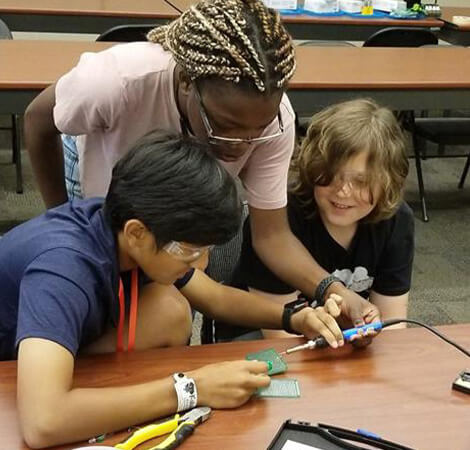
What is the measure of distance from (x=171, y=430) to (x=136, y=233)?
11.8 inches

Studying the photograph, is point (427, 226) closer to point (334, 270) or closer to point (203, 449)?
point (334, 270)

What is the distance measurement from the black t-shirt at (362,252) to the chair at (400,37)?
2.13 metres

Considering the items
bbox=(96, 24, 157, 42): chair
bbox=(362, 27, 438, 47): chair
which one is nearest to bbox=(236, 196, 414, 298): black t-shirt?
bbox=(96, 24, 157, 42): chair

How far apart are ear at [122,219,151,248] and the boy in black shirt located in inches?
21.5

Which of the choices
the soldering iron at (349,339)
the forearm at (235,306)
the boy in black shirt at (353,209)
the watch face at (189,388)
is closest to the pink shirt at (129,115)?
the boy in black shirt at (353,209)

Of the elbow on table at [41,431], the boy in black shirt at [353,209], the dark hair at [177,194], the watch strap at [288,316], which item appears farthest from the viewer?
the boy in black shirt at [353,209]

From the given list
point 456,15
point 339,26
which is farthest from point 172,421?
point 456,15

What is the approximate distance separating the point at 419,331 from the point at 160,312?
46cm

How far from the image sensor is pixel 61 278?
0.99 m

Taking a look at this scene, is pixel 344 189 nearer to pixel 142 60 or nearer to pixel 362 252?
pixel 362 252

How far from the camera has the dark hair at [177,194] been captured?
1018 mm

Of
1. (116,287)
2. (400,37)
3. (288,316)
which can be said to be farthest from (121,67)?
(400,37)

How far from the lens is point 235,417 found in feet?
3.16

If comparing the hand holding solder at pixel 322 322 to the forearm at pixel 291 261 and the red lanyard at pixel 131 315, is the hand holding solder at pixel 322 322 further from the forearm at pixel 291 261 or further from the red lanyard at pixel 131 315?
the red lanyard at pixel 131 315
